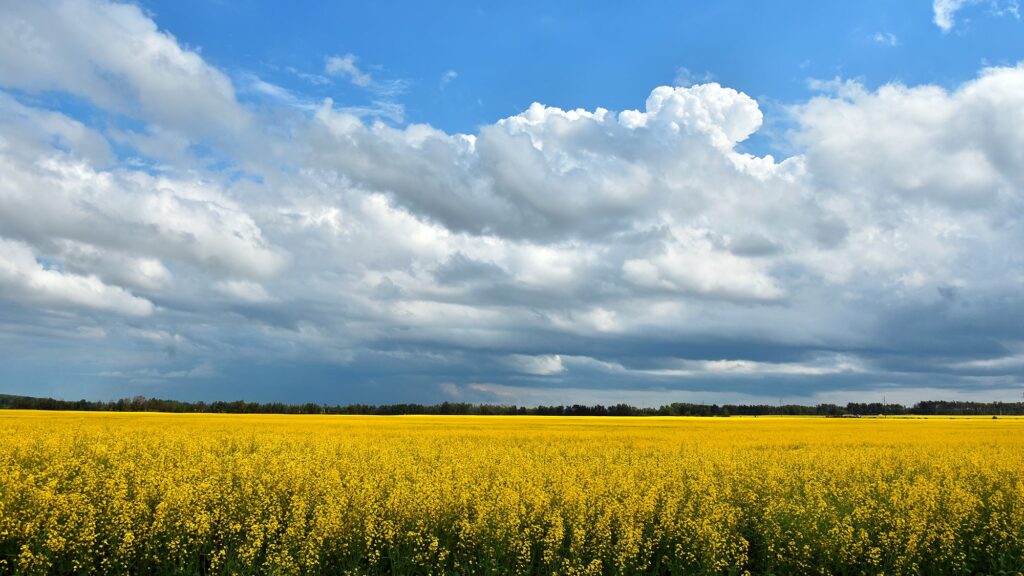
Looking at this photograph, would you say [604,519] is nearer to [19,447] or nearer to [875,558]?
[875,558]

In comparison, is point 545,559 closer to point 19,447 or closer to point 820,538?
point 820,538

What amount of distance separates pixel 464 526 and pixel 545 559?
178 cm

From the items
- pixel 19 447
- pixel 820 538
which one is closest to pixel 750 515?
pixel 820 538

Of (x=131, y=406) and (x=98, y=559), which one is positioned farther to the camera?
(x=131, y=406)

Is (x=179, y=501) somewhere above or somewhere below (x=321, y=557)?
above

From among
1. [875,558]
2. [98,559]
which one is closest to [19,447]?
[98,559]

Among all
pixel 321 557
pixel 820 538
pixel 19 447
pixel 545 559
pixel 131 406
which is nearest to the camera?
pixel 545 559

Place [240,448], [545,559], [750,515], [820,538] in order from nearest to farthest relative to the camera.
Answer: [545,559]
[820,538]
[750,515]
[240,448]

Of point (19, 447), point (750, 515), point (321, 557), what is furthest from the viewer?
point (19, 447)

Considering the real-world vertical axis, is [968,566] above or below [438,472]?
below

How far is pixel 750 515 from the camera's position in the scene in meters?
15.7

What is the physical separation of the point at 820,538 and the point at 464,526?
23.3ft

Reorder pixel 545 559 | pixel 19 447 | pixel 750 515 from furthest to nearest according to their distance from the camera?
pixel 19 447 → pixel 750 515 → pixel 545 559

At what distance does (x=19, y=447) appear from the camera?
21.5 m
